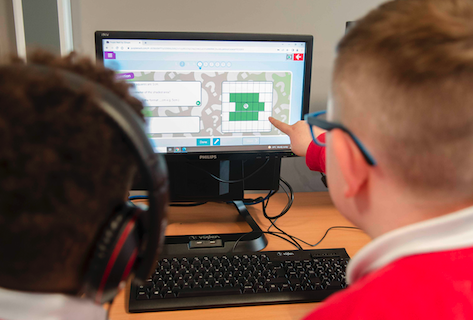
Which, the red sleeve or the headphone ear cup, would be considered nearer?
the headphone ear cup

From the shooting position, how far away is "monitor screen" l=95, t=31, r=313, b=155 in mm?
755

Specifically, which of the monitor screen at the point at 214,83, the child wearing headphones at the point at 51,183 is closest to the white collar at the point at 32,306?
the child wearing headphones at the point at 51,183

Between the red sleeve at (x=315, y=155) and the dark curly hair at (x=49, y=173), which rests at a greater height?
the dark curly hair at (x=49, y=173)

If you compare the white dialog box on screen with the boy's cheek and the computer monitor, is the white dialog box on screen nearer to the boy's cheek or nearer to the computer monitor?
the computer monitor

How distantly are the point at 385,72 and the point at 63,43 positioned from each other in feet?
2.83

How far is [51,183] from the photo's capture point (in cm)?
25

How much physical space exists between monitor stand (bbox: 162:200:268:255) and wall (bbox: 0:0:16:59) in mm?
648

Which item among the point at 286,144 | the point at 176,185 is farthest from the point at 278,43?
the point at 176,185

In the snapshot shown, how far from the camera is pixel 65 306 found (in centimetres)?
30

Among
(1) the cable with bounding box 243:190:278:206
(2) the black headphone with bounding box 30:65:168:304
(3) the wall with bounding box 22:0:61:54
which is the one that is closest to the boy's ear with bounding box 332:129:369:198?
(2) the black headphone with bounding box 30:65:168:304

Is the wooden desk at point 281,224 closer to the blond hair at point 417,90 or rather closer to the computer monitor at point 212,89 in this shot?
the computer monitor at point 212,89

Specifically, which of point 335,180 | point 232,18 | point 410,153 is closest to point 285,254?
point 335,180

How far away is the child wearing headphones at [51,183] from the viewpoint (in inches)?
9.5

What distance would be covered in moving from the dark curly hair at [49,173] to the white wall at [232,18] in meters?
0.73
